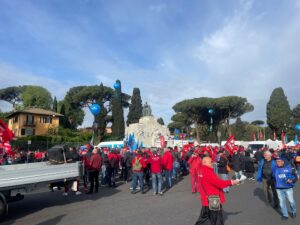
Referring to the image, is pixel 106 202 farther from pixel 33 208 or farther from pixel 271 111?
pixel 271 111

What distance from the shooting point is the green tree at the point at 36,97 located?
6288 centimetres

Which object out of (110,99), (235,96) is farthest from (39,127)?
(235,96)

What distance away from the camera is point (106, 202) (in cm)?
939

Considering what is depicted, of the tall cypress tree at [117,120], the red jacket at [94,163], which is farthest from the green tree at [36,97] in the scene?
the red jacket at [94,163]

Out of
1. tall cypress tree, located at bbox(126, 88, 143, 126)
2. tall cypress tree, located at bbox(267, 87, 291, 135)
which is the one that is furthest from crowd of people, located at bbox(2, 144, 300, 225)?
tall cypress tree, located at bbox(267, 87, 291, 135)

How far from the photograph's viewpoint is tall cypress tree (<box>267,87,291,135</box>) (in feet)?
163

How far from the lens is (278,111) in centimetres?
4988

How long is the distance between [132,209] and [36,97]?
205ft

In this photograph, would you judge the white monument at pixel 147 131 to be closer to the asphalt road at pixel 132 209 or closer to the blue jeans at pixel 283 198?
the asphalt road at pixel 132 209

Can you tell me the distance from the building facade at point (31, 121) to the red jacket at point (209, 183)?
151 feet

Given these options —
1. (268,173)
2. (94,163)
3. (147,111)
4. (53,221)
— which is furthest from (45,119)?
(268,173)

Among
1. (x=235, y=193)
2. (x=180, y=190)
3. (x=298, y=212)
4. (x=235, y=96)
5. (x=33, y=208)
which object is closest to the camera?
(x=298, y=212)

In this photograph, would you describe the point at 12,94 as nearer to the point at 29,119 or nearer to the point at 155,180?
the point at 29,119

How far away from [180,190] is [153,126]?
22699 mm
